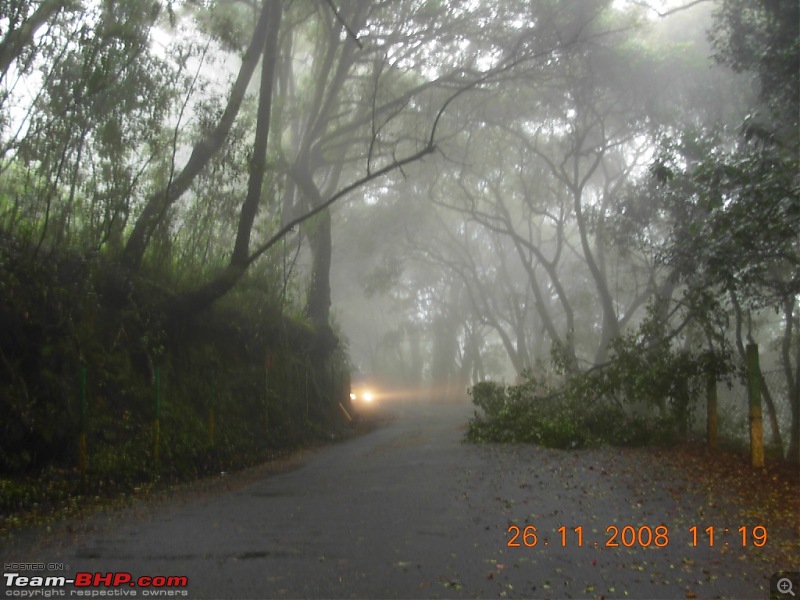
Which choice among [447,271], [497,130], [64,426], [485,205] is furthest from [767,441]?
[447,271]

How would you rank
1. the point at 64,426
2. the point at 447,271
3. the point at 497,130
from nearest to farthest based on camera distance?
1. the point at 64,426
2. the point at 497,130
3. the point at 447,271

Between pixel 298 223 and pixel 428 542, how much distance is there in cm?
1032

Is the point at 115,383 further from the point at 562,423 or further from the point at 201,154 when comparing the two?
the point at 562,423

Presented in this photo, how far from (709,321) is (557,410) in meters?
3.33

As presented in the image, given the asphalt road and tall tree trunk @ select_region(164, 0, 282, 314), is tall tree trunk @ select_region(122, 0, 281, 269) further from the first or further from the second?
the asphalt road

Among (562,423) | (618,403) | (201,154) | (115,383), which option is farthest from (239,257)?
(618,403)

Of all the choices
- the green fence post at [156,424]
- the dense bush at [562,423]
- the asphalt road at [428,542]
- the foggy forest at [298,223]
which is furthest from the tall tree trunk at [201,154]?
the dense bush at [562,423]

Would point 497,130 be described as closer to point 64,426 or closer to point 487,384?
point 487,384

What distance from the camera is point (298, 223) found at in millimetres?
16547

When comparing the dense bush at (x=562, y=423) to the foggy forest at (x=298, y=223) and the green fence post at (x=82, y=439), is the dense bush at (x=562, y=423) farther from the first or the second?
the green fence post at (x=82, y=439)

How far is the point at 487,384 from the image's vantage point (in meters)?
18.4

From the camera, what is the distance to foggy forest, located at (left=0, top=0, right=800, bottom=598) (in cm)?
1105

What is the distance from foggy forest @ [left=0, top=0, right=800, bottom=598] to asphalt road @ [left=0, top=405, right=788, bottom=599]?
2000mm

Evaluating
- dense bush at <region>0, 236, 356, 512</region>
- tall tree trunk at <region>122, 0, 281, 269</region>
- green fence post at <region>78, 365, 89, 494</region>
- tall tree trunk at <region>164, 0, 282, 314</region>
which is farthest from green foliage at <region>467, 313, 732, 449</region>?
green fence post at <region>78, 365, 89, 494</region>
